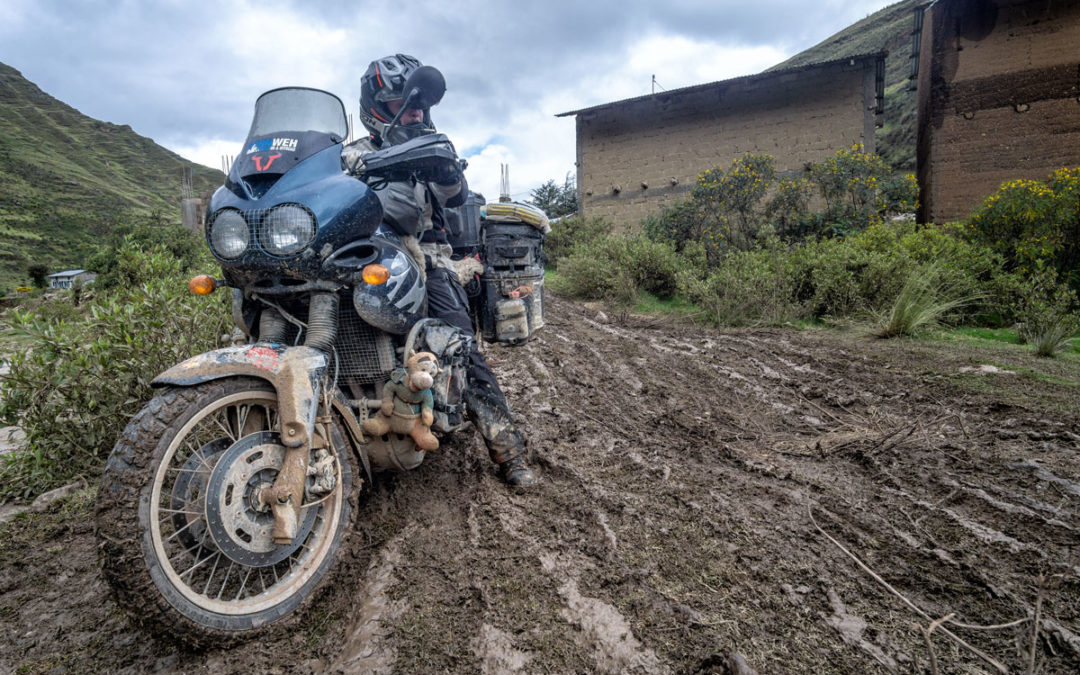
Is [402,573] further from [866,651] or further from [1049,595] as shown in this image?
[1049,595]

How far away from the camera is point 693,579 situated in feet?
5.90

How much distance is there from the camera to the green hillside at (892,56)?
27530 mm

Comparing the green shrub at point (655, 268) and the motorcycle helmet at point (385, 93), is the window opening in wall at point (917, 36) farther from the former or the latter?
the motorcycle helmet at point (385, 93)

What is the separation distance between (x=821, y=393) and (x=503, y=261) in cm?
270

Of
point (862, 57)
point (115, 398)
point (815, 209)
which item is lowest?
point (115, 398)

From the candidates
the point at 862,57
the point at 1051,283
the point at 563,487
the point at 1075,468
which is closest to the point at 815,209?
the point at 862,57

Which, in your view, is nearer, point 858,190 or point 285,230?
point 285,230

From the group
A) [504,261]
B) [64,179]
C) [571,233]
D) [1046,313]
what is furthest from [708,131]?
[64,179]

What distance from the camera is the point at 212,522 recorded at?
60.8 inches

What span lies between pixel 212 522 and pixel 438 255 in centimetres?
157

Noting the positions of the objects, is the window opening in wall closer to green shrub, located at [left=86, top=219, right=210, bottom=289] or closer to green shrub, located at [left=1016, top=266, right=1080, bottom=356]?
green shrub, located at [left=1016, top=266, right=1080, bottom=356]

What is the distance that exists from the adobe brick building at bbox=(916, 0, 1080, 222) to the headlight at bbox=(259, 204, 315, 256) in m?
13.8

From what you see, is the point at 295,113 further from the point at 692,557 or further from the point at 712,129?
the point at 712,129

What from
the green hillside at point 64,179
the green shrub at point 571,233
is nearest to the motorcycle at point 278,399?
the green shrub at point 571,233
